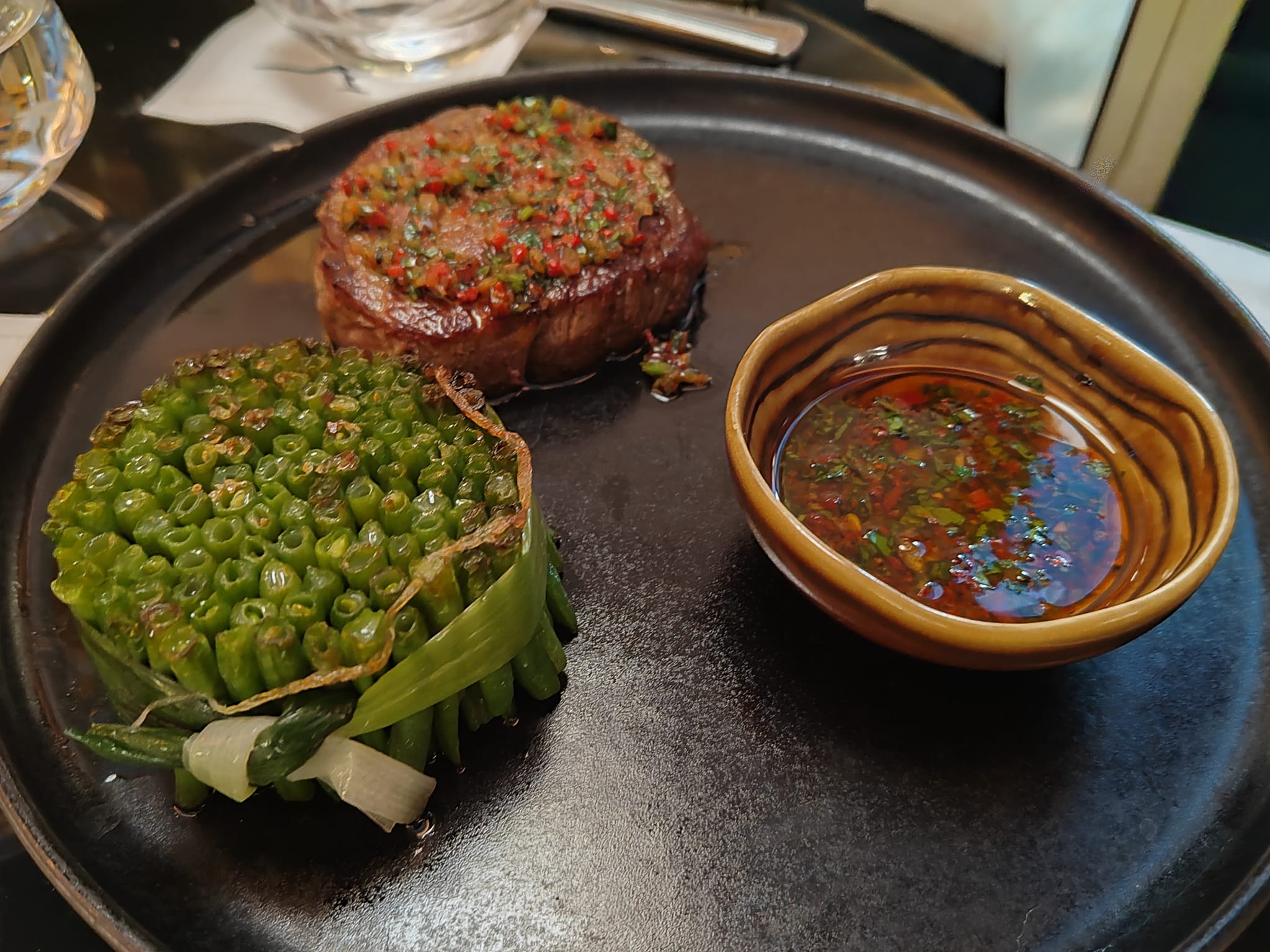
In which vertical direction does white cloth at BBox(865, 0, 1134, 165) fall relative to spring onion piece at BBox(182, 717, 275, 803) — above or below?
above

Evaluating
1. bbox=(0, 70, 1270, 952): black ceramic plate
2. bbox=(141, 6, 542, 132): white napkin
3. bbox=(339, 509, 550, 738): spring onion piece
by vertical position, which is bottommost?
bbox=(0, 70, 1270, 952): black ceramic plate

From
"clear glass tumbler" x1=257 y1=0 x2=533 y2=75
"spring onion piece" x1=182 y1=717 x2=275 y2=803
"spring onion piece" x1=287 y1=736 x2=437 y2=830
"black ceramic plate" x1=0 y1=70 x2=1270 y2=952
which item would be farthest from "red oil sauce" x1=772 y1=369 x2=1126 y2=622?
"clear glass tumbler" x1=257 y1=0 x2=533 y2=75

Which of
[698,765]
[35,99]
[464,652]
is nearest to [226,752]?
[464,652]

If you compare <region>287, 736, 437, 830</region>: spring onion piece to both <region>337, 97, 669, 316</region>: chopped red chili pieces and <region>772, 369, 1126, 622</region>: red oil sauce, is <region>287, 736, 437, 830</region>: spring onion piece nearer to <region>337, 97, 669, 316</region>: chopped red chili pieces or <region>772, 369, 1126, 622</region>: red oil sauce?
<region>772, 369, 1126, 622</region>: red oil sauce

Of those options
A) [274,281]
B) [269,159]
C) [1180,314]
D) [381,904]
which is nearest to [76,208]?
[269,159]

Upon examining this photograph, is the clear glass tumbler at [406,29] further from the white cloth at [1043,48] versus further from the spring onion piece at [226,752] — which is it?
the spring onion piece at [226,752]
